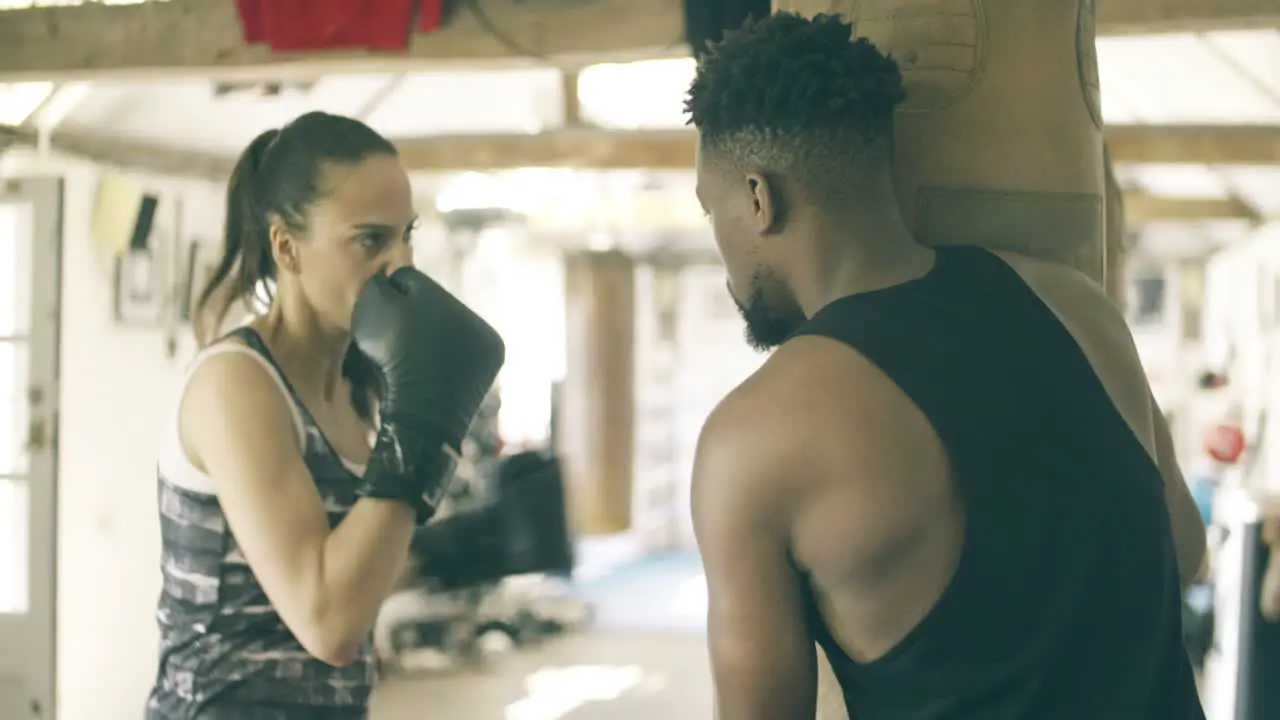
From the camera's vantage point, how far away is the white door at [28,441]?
416 centimetres

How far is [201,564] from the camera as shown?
148 cm

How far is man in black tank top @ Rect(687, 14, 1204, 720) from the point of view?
36.3 inches

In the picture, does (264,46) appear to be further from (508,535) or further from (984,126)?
(508,535)

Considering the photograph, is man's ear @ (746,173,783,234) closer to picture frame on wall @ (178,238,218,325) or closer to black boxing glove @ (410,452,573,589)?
picture frame on wall @ (178,238,218,325)

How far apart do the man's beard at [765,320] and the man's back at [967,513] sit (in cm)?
10

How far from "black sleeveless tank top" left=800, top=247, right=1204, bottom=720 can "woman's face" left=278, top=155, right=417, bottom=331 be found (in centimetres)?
76

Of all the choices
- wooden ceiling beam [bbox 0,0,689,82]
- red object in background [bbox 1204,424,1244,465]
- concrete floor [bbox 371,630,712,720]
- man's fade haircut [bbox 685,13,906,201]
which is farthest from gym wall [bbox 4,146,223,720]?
red object in background [bbox 1204,424,1244,465]

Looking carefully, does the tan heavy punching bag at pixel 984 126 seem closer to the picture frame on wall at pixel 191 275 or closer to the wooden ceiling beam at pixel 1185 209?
the picture frame on wall at pixel 191 275

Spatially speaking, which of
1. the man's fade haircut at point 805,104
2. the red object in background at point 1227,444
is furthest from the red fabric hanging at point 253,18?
the red object in background at point 1227,444

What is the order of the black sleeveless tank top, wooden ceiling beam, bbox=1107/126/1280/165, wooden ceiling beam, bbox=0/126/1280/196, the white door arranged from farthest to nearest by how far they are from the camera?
wooden ceiling beam, bbox=1107/126/1280/165 < wooden ceiling beam, bbox=0/126/1280/196 < the white door < the black sleeveless tank top

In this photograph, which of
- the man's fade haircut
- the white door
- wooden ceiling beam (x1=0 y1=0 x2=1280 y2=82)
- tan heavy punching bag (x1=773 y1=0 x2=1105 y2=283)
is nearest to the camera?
the man's fade haircut

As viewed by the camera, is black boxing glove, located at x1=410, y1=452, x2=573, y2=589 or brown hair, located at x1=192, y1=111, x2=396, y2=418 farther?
black boxing glove, located at x1=410, y1=452, x2=573, y2=589

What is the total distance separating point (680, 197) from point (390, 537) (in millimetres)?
7415

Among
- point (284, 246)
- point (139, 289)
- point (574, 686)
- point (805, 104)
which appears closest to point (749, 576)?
point (805, 104)
